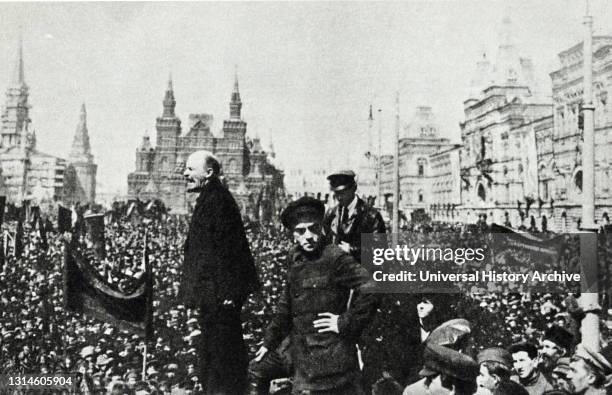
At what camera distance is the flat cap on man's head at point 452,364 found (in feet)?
11.6

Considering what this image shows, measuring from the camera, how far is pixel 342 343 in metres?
3.66

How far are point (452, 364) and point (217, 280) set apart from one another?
1728 mm

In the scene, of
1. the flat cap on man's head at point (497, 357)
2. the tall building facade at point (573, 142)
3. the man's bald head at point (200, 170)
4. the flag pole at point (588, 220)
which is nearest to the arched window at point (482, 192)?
the tall building facade at point (573, 142)

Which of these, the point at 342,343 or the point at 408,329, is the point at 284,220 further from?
the point at 408,329

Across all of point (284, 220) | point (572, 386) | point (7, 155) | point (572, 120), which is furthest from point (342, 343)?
point (7, 155)

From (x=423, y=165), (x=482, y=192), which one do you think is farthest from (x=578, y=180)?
(x=423, y=165)

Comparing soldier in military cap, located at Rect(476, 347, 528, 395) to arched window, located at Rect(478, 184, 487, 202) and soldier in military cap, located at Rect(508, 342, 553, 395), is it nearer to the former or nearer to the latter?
soldier in military cap, located at Rect(508, 342, 553, 395)

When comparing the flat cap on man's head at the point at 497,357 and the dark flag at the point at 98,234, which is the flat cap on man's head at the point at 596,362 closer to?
the flat cap on man's head at the point at 497,357

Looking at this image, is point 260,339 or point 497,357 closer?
point 497,357

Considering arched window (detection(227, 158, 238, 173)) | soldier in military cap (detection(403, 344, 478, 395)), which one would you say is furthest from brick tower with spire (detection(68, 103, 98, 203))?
soldier in military cap (detection(403, 344, 478, 395))

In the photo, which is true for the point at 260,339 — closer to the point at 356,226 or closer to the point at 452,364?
the point at 356,226

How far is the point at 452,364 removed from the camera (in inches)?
139

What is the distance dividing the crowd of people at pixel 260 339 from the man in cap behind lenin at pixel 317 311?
10.7 inches

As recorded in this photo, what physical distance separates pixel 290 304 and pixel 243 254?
0.74 m
